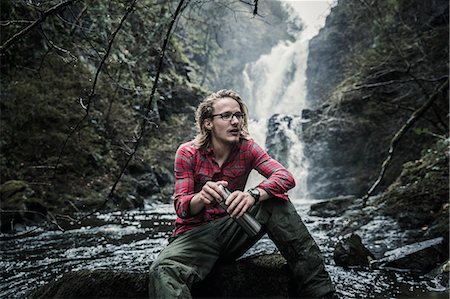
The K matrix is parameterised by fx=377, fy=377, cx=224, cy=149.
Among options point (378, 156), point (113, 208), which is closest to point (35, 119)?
point (113, 208)

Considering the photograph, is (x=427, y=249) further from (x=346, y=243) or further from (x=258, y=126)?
(x=258, y=126)

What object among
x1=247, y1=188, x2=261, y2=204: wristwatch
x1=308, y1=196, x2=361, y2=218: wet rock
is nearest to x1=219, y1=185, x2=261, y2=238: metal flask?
x1=247, y1=188, x2=261, y2=204: wristwatch

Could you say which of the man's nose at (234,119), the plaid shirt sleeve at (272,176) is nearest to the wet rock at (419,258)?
the plaid shirt sleeve at (272,176)

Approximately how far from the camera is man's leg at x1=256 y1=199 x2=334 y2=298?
8.38 ft

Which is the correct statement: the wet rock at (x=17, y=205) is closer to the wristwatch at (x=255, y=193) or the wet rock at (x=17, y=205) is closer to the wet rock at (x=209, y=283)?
the wet rock at (x=209, y=283)

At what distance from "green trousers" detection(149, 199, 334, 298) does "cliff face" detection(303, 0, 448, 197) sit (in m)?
6.45

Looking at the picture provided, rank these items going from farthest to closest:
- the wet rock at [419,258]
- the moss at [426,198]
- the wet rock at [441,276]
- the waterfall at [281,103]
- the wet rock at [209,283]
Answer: the waterfall at [281,103], the moss at [426,198], the wet rock at [419,258], the wet rock at [441,276], the wet rock at [209,283]

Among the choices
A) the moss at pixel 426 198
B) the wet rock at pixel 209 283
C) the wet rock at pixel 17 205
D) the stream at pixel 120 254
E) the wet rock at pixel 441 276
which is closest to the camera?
the wet rock at pixel 209 283

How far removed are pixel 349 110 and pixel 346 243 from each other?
41.2 feet

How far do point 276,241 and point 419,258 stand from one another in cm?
241

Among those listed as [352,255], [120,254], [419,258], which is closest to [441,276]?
[419,258]

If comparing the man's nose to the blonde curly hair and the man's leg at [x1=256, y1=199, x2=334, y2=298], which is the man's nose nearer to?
the blonde curly hair

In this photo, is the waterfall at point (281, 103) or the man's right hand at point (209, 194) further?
the waterfall at point (281, 103)

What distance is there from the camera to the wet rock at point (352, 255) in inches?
174
